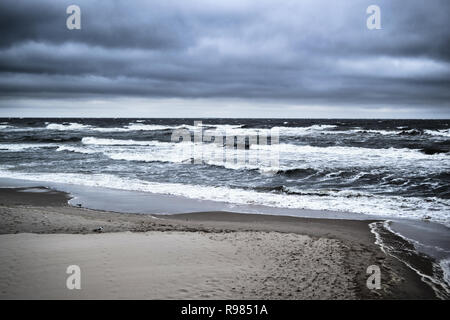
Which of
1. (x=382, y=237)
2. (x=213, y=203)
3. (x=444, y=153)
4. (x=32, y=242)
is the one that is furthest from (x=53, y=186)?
(x=444, y=153)

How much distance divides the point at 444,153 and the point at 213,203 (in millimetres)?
19516

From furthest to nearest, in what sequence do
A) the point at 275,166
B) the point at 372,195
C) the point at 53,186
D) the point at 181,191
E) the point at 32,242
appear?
the point at 275,166 < the point at 53,186 < the point at 181,191 < the point at 372,195 < the point at 32,242

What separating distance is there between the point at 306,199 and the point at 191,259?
7.07m

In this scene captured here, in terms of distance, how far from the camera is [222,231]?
299 inches

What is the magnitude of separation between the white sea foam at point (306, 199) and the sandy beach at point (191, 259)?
6.59 ft

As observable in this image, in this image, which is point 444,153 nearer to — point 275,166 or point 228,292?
point 275,166

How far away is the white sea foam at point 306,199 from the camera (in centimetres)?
998

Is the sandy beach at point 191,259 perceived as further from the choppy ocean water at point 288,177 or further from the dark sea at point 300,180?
the choppy ocean water at point 288,177
